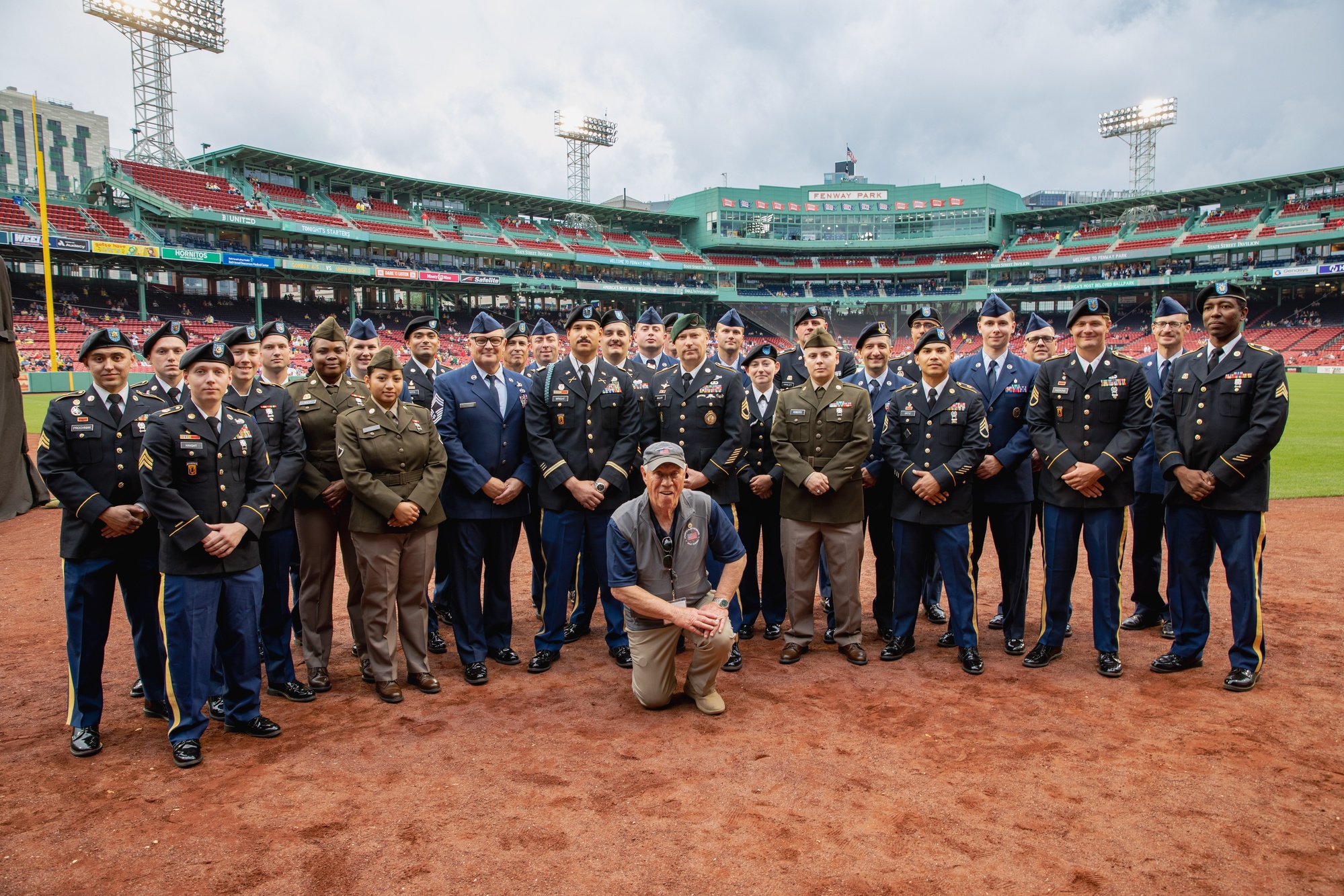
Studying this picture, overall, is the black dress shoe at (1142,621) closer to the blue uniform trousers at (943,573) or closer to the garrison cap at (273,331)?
the blue uniform trousers at (943,573)

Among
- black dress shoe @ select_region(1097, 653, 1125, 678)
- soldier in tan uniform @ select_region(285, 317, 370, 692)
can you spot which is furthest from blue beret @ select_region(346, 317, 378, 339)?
black dress shoe @ select_region(1097, 653, 1125, 678)

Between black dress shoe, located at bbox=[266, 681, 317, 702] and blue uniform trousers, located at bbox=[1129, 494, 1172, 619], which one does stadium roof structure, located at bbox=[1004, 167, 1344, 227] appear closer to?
blue uniform trousers, located at bbox=[1129, 494, 1172, 619]

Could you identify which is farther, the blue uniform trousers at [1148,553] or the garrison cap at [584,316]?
the blue uniform trousers at [1148,553]

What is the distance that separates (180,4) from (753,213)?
38.7 meters

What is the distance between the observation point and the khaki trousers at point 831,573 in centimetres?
532

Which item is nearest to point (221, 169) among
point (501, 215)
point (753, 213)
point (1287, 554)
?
point (501, 215)

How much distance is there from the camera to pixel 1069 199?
8975 cm

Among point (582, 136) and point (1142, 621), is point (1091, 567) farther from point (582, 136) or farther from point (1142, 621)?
point (582, 136)

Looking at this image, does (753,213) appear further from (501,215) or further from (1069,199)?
(1069,199)

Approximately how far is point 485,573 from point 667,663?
175 centimetres

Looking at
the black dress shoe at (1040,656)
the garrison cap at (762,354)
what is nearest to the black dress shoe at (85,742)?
the garrison cap at (762,354)

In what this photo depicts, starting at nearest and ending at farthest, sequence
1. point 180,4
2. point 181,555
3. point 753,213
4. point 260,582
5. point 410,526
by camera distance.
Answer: point 181,555, point 260,582, point 410,526, point 180,4, point 753,213

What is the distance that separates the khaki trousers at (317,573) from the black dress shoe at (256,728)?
0.72 metres

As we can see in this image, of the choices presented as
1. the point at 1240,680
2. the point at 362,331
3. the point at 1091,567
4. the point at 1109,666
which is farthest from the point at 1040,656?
the point at 362,331
